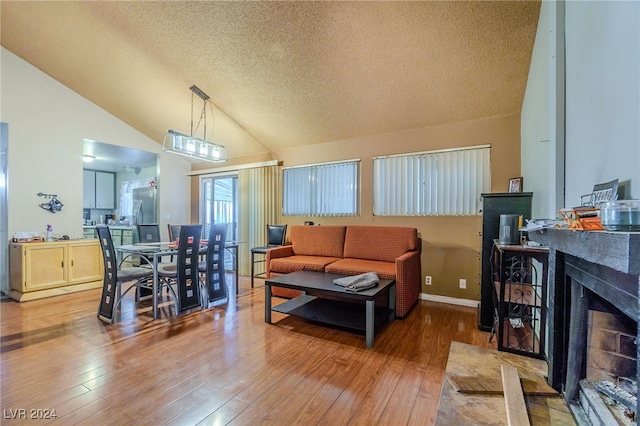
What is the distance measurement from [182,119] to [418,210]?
3.88m

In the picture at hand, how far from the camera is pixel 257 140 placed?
4.74 metres

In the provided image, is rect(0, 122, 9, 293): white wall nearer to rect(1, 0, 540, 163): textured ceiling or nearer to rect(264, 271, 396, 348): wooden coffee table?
rect(1, 0, 540, 163): textured ceiling

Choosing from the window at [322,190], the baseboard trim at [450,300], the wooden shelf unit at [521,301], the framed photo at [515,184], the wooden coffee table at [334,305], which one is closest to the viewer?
the wooden shelf unit at [521,301]

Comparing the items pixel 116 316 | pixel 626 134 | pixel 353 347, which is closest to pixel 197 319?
pixel 116 316

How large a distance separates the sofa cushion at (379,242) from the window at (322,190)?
49cm

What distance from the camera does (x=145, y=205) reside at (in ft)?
19.5

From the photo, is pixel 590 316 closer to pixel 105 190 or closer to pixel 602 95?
pixel 602 95

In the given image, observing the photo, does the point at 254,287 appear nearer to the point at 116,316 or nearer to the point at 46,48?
the point at 116,316

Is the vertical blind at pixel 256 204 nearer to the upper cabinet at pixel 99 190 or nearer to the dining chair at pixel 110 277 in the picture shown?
the dining chair at pixel 110 277

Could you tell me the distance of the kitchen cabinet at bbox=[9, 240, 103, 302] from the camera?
11.7 ft

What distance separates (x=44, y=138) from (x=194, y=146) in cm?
245

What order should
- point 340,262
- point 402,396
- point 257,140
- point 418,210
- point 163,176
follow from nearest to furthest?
point 402,396, point 340,262, point 418,210, point 257,140, point 163,176

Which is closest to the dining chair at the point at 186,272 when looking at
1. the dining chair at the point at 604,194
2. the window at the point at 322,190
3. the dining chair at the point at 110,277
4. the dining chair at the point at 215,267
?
the dining chair at the point at 215,267

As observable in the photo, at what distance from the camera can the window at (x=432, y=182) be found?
3.33m
